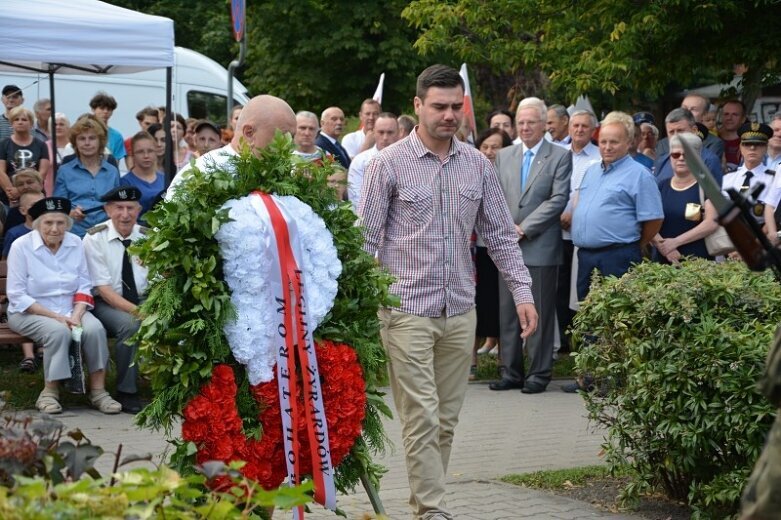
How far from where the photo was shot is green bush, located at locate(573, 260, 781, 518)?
19.2 feet

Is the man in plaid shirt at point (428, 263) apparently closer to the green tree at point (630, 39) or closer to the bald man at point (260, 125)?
the bald man at point (260, 125)

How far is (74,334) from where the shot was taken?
374 inches

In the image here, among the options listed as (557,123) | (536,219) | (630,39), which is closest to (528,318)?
(536,219)

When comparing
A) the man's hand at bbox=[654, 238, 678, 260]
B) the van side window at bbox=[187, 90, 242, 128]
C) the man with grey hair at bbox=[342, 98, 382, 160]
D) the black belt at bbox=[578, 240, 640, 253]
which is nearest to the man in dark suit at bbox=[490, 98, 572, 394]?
the black belt at bbox=[578, 240, 640, 253]

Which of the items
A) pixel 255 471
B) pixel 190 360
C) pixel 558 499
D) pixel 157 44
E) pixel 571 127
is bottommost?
pixel 558 499

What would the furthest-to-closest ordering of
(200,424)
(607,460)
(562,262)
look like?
(562,262) < (607,460) < (200,424)

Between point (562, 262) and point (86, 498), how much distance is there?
8062 mm

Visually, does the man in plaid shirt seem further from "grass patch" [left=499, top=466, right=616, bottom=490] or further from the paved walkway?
"grass patch" [left=499, top=466, right=616, bottom=490]

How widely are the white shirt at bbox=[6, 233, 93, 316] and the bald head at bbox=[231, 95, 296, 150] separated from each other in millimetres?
4629

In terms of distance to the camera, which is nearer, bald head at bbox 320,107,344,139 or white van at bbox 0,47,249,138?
bald head at bbox 320,107,344,139

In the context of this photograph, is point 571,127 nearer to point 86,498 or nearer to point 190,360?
point 190,360

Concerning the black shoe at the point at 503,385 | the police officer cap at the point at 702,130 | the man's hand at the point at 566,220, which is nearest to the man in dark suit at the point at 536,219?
the black shoe at the point at 503,385

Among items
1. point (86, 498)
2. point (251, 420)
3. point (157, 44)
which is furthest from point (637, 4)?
point (86, 498)

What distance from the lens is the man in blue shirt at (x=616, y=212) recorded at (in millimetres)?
9805
